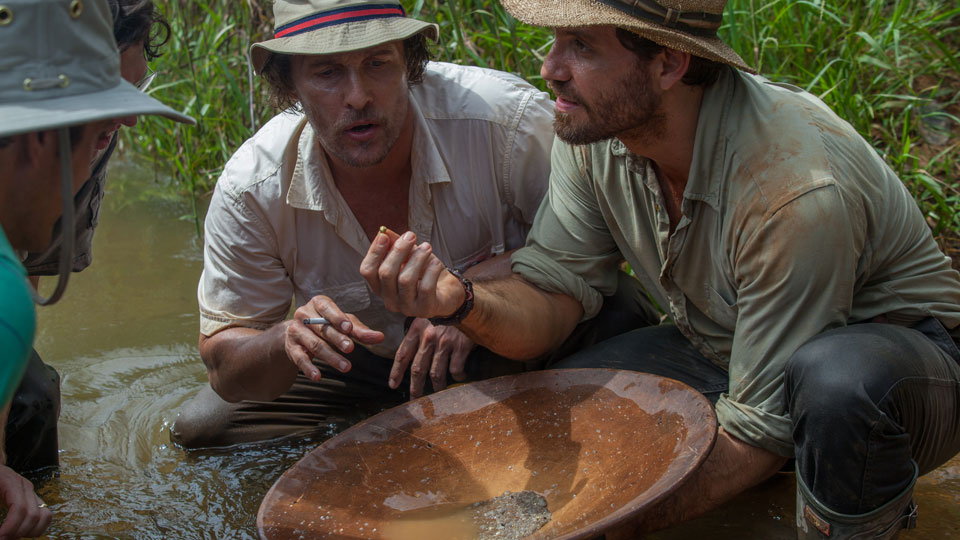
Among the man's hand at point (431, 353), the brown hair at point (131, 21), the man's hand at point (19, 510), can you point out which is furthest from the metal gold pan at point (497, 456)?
the brown hair at point (131, 21)

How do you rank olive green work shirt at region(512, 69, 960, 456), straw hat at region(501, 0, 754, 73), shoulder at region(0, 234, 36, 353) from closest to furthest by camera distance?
shoulder at region(0, 234, 36, 353) → olive green work shirt at region(512, 69, 960, 456) → straw hat at region(501, 0, 754, 73)

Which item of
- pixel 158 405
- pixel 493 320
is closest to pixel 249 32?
pixel 158 405

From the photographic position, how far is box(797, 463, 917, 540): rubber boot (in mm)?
1985

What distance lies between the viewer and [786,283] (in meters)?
2.04

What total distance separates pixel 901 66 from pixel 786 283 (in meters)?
2.22

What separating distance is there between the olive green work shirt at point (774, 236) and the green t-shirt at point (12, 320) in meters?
1.44

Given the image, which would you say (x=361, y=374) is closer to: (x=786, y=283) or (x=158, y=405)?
(x=158, y=405)

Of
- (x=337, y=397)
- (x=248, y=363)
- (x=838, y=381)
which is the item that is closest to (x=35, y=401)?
(x=248, y=363)

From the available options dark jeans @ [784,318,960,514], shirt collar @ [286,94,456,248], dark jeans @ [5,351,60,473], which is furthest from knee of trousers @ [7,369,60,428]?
dark jeans @ [784,318,960,514]

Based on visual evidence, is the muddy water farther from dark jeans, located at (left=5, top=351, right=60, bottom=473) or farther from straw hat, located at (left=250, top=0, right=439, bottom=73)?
straw hat, located at (left=250, top=0, right=439, bottom=73)

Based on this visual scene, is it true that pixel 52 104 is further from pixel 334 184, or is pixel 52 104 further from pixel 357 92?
pixel 334 184

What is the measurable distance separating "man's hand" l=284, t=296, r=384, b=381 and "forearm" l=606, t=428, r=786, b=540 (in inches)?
29.1

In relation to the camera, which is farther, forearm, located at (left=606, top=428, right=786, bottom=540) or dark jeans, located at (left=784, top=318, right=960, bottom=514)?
forearm, located at (left=606, top=428, right=786, bottom=540)

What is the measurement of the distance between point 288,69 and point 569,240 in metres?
0.96
